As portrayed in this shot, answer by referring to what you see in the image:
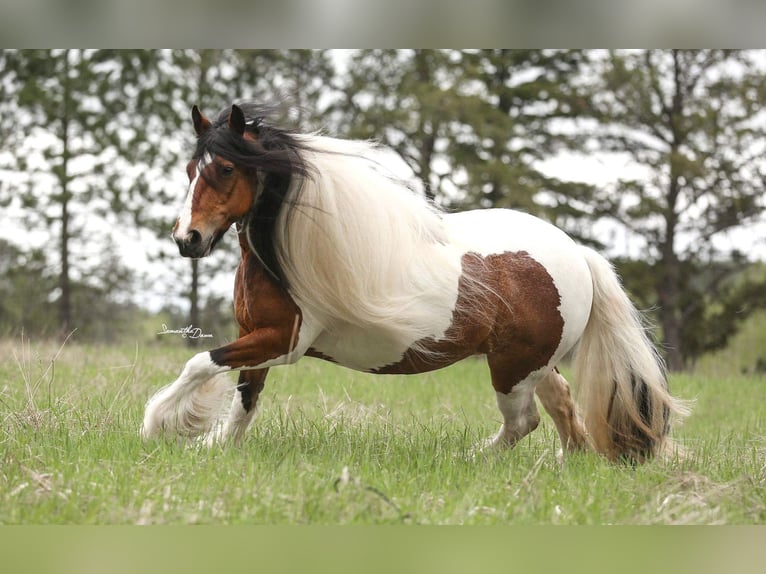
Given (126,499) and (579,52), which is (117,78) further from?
(126,499)

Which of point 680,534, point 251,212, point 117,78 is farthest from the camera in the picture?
point 117,78

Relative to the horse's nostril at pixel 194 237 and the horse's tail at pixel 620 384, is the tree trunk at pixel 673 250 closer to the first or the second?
the horse's tail at pixel 620 384

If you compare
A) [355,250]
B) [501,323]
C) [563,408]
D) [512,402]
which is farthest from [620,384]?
[355,250]

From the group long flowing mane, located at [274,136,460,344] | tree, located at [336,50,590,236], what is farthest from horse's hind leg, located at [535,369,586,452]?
tree, located at [336,50,590,236]

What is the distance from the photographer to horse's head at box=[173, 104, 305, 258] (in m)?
3.61

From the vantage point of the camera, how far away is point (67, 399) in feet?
16.3

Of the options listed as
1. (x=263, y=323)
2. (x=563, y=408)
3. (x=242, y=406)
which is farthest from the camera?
(x=563, y=408)

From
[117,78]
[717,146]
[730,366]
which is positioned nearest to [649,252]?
[717,146]

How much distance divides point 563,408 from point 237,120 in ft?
8.45

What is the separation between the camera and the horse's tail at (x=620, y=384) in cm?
464

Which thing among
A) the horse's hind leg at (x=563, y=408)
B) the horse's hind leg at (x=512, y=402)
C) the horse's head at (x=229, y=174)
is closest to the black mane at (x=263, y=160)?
the horse's head at (x=229, y=174)

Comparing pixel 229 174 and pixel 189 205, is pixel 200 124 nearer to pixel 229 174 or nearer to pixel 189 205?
pixel 229 174

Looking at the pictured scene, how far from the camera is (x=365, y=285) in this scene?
154 inches

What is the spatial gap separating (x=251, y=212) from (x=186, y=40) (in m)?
1.05
